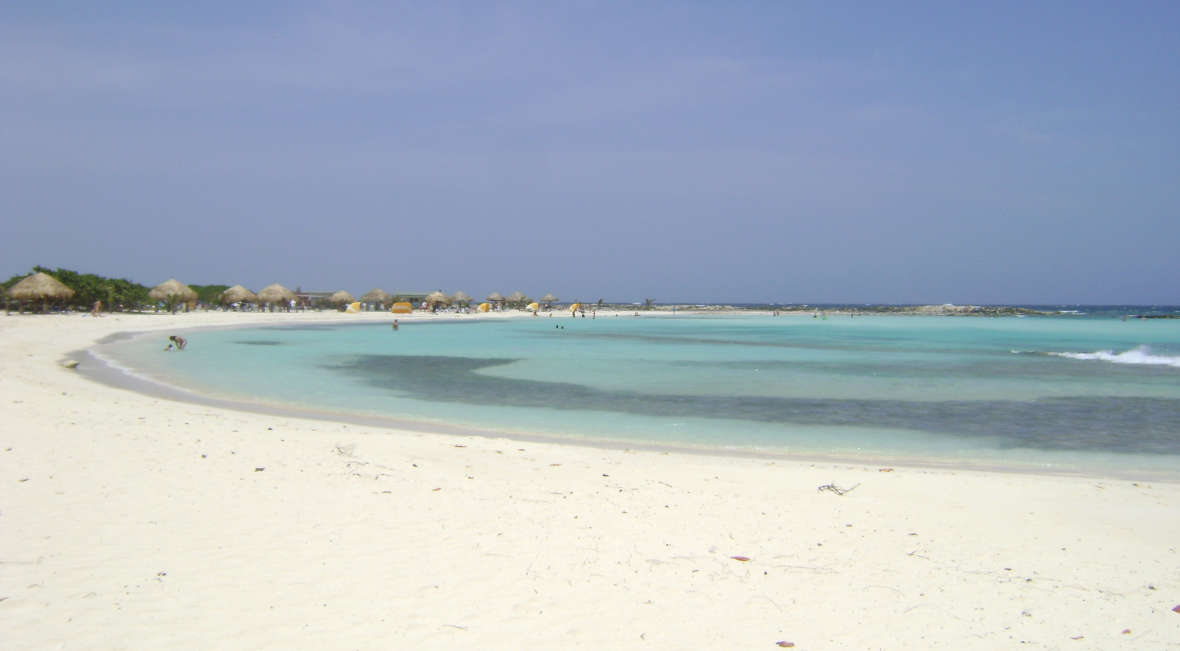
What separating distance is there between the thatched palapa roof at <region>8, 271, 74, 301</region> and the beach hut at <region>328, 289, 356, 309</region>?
2609 centimetres

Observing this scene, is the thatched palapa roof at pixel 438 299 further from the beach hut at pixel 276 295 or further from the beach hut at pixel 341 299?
the beach hut at pixel 276 295

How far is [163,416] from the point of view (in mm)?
8281

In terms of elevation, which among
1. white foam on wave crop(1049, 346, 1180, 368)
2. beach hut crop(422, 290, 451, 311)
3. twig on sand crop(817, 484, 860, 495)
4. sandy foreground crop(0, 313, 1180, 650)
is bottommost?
white foam on wave crop(1049, 346, 1180, 368)

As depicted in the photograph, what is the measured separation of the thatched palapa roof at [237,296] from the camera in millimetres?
50531

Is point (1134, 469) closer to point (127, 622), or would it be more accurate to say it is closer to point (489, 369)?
point (127, 622)

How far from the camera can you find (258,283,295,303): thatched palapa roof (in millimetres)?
51281

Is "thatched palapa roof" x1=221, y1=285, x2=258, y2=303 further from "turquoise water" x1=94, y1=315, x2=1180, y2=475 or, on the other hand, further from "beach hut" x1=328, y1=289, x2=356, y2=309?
"turquoise water" x1=94, y1=315, x2=1180, y2=475

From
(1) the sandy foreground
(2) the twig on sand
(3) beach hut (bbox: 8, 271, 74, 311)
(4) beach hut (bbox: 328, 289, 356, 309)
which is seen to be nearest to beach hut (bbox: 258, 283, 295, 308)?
(4) beach hut (bbox: 328, 289, 356, 309)

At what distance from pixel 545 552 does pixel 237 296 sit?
5313 cm

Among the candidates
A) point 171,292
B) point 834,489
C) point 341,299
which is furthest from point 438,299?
point 834,489

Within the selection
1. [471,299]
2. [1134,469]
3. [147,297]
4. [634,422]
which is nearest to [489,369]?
[634,422]

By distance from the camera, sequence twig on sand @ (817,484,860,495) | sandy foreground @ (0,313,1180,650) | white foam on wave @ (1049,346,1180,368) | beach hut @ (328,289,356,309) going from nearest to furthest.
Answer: sandy foreground @ (0,313,1180,650), twig on sand @ (817,484,860,495), white foam on wave @ (1049,346,1180,368), beach hut @ (328,289,356,309)

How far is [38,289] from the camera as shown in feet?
102

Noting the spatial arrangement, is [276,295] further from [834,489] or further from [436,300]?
[834,489]
